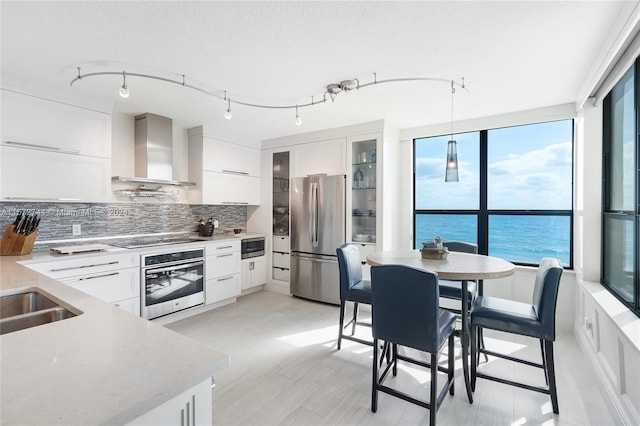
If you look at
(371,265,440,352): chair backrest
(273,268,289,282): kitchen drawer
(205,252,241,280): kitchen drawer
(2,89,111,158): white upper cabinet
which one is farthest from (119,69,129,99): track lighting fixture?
(273,268,289,282): kitchen drawer

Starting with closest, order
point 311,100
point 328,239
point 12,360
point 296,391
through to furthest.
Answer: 1. point 12,360
2. point 296,391
3. point 311,100
4. point 328,239

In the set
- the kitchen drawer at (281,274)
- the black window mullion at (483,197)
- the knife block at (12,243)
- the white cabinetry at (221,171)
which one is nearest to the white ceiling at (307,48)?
the black window mullion at (483,197)

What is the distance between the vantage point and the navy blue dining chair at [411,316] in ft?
6.21

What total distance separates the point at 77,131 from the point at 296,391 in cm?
305

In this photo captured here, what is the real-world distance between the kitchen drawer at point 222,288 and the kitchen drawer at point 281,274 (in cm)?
70

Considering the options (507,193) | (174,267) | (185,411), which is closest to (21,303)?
(185,411)

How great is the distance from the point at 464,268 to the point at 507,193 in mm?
2070

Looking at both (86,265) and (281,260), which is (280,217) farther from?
(86,265)

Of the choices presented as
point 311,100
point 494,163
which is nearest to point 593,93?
point 494,163

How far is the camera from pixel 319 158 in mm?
4477

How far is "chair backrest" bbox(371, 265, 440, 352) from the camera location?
190 centimetres

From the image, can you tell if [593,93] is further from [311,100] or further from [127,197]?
[127,197]

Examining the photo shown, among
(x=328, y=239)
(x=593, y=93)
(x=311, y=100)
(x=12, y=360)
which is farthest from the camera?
(x=328, y=239)

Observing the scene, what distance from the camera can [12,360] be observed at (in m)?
0.92
